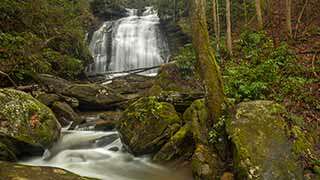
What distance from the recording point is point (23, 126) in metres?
8.63

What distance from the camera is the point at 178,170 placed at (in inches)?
307

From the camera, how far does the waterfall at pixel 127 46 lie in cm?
2370

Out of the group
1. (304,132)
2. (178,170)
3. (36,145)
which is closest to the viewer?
(304,132)

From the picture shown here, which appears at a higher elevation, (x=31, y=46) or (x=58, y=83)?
(x=31, y=46)

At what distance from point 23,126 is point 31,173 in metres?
2.72

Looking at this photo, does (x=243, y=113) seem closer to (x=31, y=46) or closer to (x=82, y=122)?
(x=82, y=122)

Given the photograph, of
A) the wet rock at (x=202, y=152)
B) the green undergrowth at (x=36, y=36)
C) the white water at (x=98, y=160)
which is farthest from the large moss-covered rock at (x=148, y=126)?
the green undergrowth at (x=36, y=36)

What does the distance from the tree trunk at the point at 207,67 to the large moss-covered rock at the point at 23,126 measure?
4.36 meters

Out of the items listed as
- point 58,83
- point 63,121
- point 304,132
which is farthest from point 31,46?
point 304,132

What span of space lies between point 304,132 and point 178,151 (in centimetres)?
278

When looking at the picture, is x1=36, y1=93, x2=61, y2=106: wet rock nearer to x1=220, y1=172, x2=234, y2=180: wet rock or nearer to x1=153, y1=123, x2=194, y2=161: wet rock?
x1=153, y1=123, x2=194, y2=161: wet rock

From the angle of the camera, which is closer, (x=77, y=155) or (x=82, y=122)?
(x=77, y=155)

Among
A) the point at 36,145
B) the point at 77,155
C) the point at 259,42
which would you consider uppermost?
the point at 259,42

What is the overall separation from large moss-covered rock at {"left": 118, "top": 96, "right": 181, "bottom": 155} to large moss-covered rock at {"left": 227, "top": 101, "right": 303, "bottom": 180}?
2.11m
